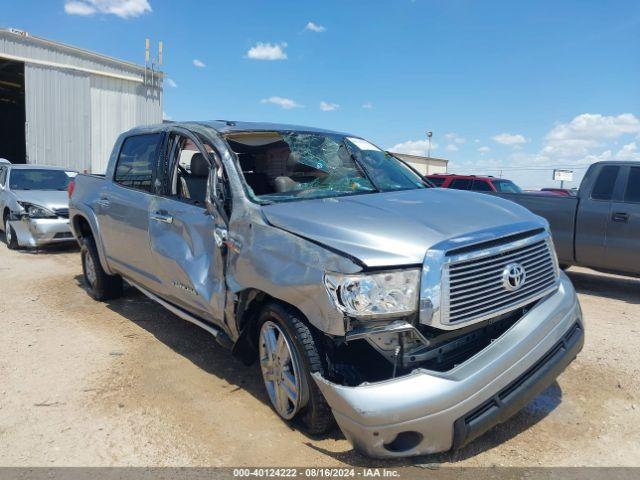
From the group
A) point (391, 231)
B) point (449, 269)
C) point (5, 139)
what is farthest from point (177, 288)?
point (5, 139)

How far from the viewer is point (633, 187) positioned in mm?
6637

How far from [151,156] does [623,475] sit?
421cm

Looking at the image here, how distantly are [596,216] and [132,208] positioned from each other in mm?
5777

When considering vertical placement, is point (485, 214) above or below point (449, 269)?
above

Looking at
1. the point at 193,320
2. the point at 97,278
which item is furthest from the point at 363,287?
the point at 97,278

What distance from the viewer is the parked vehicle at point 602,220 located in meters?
6.51

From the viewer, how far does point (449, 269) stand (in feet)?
8.39

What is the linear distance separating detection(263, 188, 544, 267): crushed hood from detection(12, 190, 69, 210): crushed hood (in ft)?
25.0

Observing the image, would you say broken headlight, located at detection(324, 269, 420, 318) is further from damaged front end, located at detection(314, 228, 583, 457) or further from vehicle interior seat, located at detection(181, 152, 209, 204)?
vehicle interior seat, located at detection(181, 152, 209, 204)

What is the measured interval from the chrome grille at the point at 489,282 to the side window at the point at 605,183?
14.7 feet

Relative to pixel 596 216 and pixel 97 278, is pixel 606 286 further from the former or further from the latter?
pixel 97 278

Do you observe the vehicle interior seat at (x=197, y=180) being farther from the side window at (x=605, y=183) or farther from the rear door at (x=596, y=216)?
the side window at (x=605, y=183)

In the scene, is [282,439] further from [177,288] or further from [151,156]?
[151,156]

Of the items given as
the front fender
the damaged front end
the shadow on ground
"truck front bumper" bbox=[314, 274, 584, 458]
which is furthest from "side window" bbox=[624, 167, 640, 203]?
the front fender
